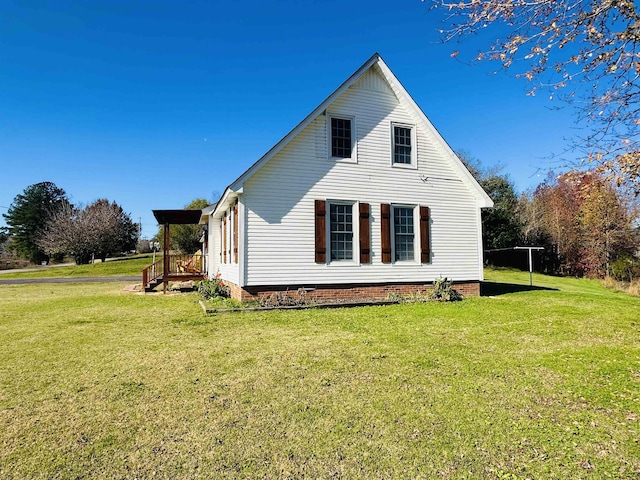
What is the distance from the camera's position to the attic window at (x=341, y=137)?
39.0ft

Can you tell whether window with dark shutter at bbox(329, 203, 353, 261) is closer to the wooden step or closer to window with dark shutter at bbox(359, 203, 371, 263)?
window with dark shutter at bbox(359, 203, 371, 263)

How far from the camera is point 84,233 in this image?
39750mm

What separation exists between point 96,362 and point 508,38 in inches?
287

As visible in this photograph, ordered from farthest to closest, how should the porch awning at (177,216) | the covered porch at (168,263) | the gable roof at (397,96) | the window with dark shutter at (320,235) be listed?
the covered porch at (168,263), the porch awning at (177,216), the window with dark shutter at (320,235), the gable roof at (397,96)

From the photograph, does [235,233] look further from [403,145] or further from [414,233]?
[403,145]

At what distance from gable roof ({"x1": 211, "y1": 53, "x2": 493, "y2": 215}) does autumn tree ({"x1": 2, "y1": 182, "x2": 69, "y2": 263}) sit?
5311 centimetres

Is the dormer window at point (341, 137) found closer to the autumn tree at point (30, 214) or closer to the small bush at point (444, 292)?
the small bush at point (444, 292)

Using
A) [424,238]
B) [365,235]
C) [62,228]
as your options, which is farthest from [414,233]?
[62,228]

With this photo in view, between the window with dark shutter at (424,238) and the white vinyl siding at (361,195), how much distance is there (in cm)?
17

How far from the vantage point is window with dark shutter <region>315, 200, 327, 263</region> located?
11.3 metres

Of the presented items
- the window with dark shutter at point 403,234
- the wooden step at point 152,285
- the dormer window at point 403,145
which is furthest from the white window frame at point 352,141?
the wooden step at point 152,285

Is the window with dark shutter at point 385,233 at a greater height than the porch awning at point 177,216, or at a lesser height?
lesser

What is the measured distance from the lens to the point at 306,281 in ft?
36.8

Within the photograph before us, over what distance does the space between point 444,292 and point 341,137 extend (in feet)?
19.7
